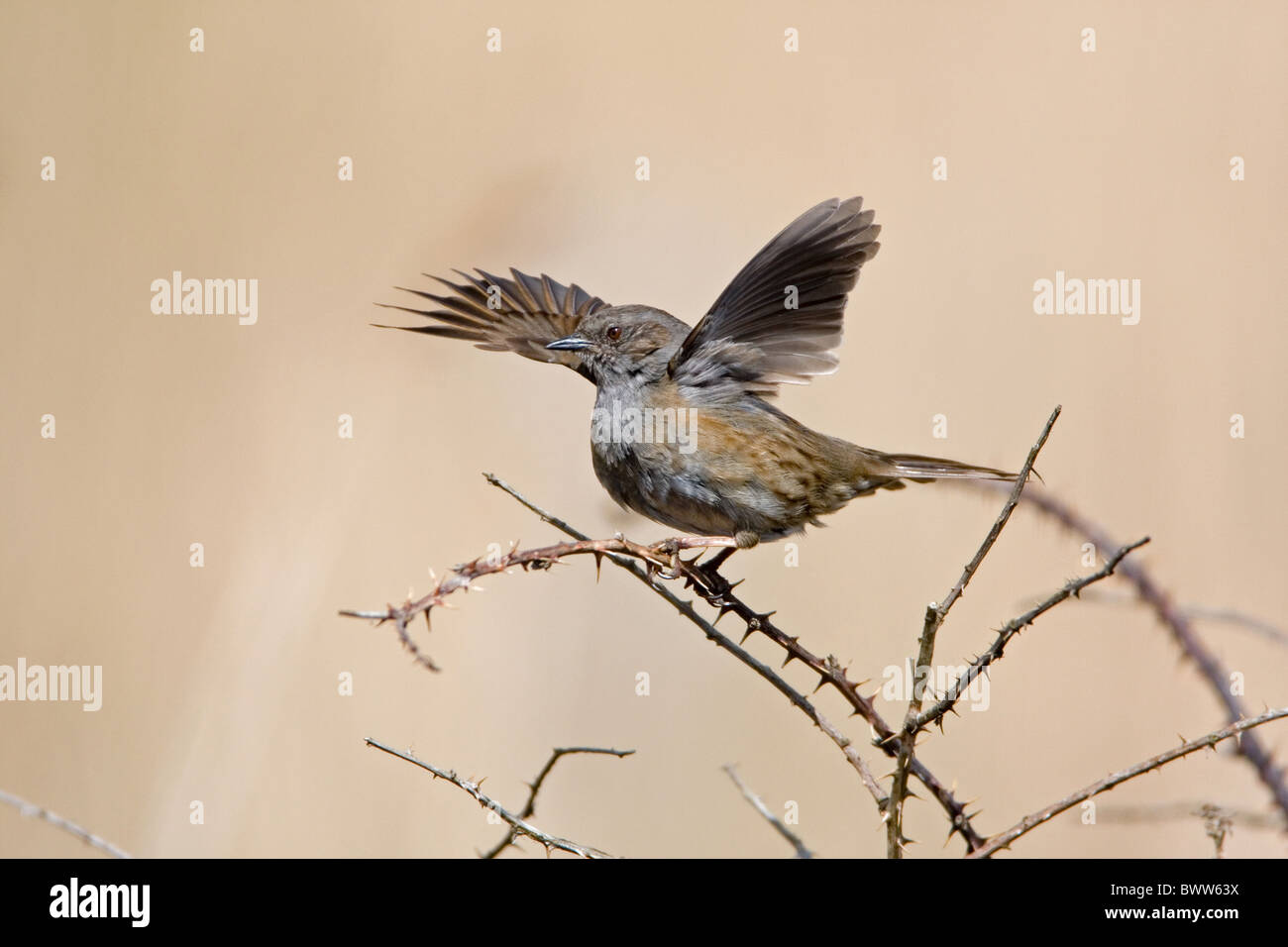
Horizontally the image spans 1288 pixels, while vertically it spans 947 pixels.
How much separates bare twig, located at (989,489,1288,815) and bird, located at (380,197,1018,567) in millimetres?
1134

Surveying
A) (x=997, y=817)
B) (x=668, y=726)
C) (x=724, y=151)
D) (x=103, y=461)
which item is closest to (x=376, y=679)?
(x=668, y=726)

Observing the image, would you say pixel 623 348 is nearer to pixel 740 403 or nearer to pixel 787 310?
pixel 740 403

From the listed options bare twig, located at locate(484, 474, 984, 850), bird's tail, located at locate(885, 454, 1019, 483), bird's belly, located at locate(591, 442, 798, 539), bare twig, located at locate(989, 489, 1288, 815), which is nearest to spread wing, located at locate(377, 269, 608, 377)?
bird's belly, located at locate(591, 442, 798, 539)

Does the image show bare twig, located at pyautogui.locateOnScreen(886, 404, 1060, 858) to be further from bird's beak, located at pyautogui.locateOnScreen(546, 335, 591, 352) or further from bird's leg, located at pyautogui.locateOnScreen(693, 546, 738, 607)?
bird's beak, located at pyautogui.locateOnScreen(546, 335, 591, 352)

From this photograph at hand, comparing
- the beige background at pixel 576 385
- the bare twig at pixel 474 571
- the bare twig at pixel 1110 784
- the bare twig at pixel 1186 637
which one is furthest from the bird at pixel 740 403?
the bare twig at pixel 1110 784

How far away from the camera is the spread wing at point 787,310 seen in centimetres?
357

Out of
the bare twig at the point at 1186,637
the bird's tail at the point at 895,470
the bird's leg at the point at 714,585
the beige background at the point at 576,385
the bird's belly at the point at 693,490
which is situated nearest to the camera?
the bare twig at the point at 1186,637

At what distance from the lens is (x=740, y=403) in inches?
168

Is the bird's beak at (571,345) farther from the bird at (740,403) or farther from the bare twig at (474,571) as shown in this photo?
the bare twig at (474,571)

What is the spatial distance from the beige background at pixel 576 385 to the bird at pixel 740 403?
2.84 feet

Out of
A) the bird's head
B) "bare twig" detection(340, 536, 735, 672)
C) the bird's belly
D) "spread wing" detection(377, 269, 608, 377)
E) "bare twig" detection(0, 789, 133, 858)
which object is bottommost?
"bare twig" detection(0, 789, 133, 858)

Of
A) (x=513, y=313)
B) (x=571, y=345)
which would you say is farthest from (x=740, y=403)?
(x=513, y=313)

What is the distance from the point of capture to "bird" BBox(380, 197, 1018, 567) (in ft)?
12.3

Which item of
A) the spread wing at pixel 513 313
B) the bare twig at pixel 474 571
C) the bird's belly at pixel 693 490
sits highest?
the spread wing at pixel 513 313
